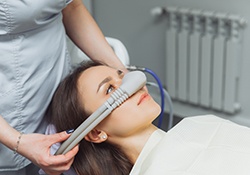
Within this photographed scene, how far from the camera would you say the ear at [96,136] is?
4.58ft

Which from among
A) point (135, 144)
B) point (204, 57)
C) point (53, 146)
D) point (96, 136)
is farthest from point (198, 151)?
point (204, 57)

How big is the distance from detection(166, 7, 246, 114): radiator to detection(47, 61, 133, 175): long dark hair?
1.42m

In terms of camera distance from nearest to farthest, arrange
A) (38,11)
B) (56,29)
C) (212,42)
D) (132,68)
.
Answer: (38,11) → (56,29) → (132,68) → (212,42)

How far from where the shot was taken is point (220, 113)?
2.90 m

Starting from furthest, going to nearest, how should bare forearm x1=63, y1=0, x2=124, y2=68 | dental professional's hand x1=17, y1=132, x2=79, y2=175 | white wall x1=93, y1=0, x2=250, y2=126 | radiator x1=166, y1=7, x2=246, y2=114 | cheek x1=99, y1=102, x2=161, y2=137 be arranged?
white wall x1=93, y1=0, x2=250, y2=126
radiator x1=166, y1=7, x2=246, y2=114
bare forearm x1=63, y1=0, x2=124, y2=68
cheek x1=99, y1=102, x2=161, y2=137
dental professional's hand x1=17, y1=132, x2=79, y2=175

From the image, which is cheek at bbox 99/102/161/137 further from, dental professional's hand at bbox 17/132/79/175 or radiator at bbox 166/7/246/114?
radiator at bbox 166/7/246/114

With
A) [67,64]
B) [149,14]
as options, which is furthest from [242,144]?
[149,14]

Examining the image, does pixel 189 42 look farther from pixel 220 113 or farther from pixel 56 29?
pixel 56 29

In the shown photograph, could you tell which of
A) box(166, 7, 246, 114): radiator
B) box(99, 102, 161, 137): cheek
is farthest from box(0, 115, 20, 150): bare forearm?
box(166, 7, 246, 114): radiator

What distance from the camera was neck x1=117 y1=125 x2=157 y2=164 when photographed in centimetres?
140

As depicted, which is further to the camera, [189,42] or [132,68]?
[189,42]

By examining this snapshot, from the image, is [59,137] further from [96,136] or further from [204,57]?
[204,57]

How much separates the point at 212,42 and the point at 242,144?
148 centimetres

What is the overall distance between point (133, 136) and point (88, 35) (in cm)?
40
